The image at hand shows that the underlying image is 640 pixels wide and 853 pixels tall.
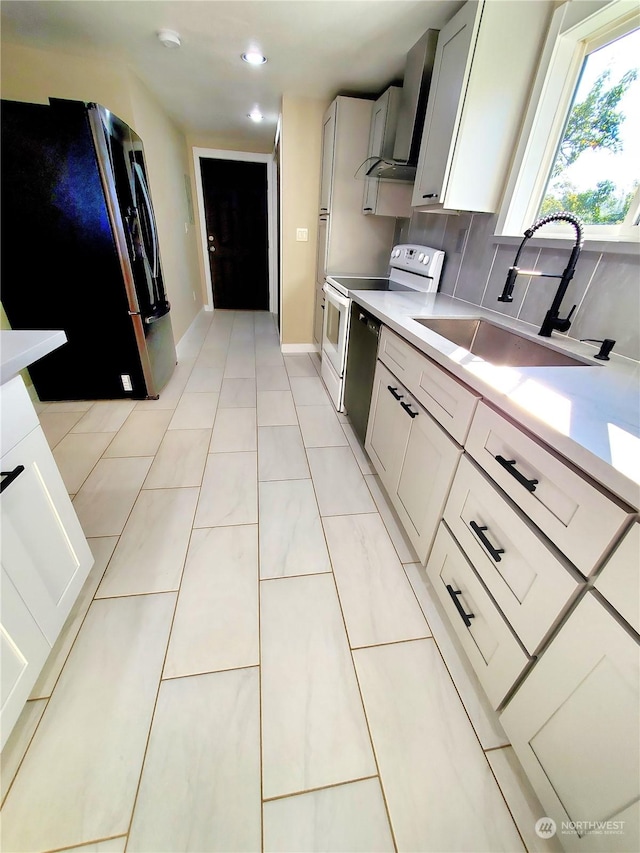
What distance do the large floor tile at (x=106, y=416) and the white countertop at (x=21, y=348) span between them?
144 cm

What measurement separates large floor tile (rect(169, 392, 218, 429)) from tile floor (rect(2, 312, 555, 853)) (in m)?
0.57

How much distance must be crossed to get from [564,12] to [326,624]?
258 centimetres

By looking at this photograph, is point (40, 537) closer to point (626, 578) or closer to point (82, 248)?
point (626, 578)

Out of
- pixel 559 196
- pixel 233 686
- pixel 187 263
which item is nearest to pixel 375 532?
pixel 233 686

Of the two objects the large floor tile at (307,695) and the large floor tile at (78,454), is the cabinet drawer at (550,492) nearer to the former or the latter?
the large floor tile at (307,695)

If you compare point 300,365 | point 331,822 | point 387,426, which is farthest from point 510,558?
point 300,365

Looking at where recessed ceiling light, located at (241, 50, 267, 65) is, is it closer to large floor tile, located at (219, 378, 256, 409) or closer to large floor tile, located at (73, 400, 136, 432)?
large floor tile, located at (219, 378, 256, 409)

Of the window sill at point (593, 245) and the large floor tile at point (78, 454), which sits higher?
the window sill at point (593, 245)

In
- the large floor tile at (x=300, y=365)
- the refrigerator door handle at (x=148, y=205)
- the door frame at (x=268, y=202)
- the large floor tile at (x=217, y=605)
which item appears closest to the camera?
the large floor tile at (x=217, y=605)

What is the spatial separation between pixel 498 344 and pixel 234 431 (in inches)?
65.9

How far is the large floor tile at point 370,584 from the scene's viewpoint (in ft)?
3.97

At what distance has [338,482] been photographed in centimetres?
190

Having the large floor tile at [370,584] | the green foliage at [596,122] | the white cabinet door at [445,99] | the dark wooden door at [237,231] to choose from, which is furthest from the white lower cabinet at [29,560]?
the dark wooden door at [237,231]

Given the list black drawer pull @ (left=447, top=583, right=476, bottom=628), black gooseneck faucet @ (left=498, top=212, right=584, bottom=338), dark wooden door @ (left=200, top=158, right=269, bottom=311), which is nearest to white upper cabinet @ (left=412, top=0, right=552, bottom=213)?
black gooseneck faucet @ (left=498, top=212, right=584, bottom=338)
